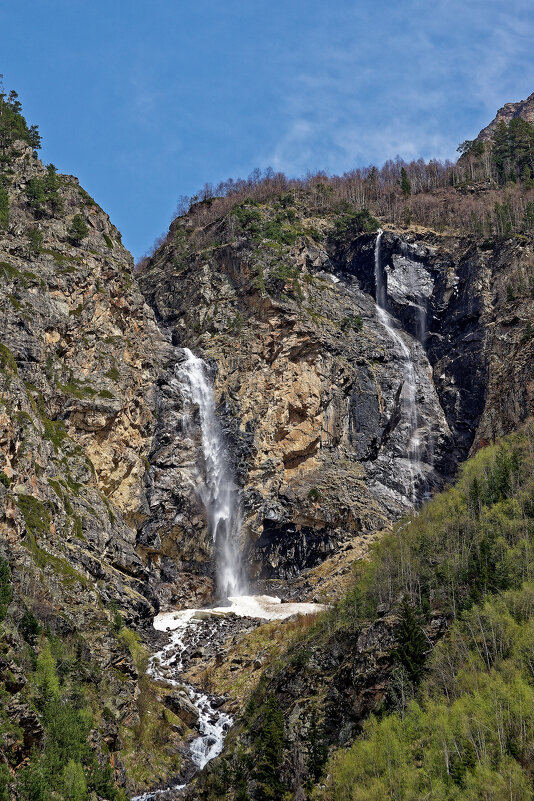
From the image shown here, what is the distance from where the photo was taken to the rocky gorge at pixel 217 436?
58.4 metres

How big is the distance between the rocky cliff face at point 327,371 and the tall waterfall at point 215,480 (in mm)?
1517

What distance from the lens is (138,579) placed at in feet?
257

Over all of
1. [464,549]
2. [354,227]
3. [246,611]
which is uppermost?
[354,227]

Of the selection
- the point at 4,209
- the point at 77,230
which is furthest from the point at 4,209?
the point at 77,230

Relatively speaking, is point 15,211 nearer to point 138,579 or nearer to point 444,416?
point 138,579

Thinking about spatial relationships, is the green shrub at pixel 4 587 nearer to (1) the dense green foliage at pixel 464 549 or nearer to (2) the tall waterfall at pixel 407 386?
(1) the dense green foliage at pixel 464 549

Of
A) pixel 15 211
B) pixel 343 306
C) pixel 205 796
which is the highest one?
pixel 15 211

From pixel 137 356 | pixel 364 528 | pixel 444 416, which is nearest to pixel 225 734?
pixel 364 528

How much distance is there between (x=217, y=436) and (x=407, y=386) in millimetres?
31919

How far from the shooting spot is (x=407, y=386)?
4705 inches

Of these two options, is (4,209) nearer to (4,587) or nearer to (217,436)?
(217,436)

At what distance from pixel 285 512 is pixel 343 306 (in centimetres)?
4150

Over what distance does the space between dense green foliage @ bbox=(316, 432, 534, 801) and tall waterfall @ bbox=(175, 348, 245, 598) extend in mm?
28777

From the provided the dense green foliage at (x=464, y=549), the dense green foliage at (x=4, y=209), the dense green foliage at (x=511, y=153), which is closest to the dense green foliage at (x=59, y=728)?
the dense green foliage at (x=464, y=549)
